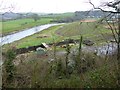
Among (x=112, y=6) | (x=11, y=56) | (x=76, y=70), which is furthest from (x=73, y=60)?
(x=112, y=6)

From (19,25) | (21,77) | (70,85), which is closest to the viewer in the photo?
(70,85)

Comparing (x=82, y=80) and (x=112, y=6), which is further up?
(x=112, y=6)

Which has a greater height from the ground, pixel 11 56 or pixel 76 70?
pixel 11 56

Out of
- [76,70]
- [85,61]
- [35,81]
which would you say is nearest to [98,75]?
[35,81]

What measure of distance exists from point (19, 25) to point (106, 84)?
53749mm

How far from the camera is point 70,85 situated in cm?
820

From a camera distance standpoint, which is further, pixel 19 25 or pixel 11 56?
pixel 19 25

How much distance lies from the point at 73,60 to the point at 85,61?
74cm

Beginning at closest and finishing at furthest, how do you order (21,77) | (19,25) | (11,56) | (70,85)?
(70,85), (21,77), (11,56), (19,25)

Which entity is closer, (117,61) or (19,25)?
(117,61)

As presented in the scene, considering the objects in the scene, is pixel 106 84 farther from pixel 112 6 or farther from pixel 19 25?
pixel 19 25

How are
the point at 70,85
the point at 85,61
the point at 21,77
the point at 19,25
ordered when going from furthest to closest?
the point at 19,25 < the point at 85,61 < the point at 21,77 < the point at 70,85

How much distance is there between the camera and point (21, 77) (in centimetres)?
952

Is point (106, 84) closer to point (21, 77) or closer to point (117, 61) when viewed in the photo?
point (117, 61)
